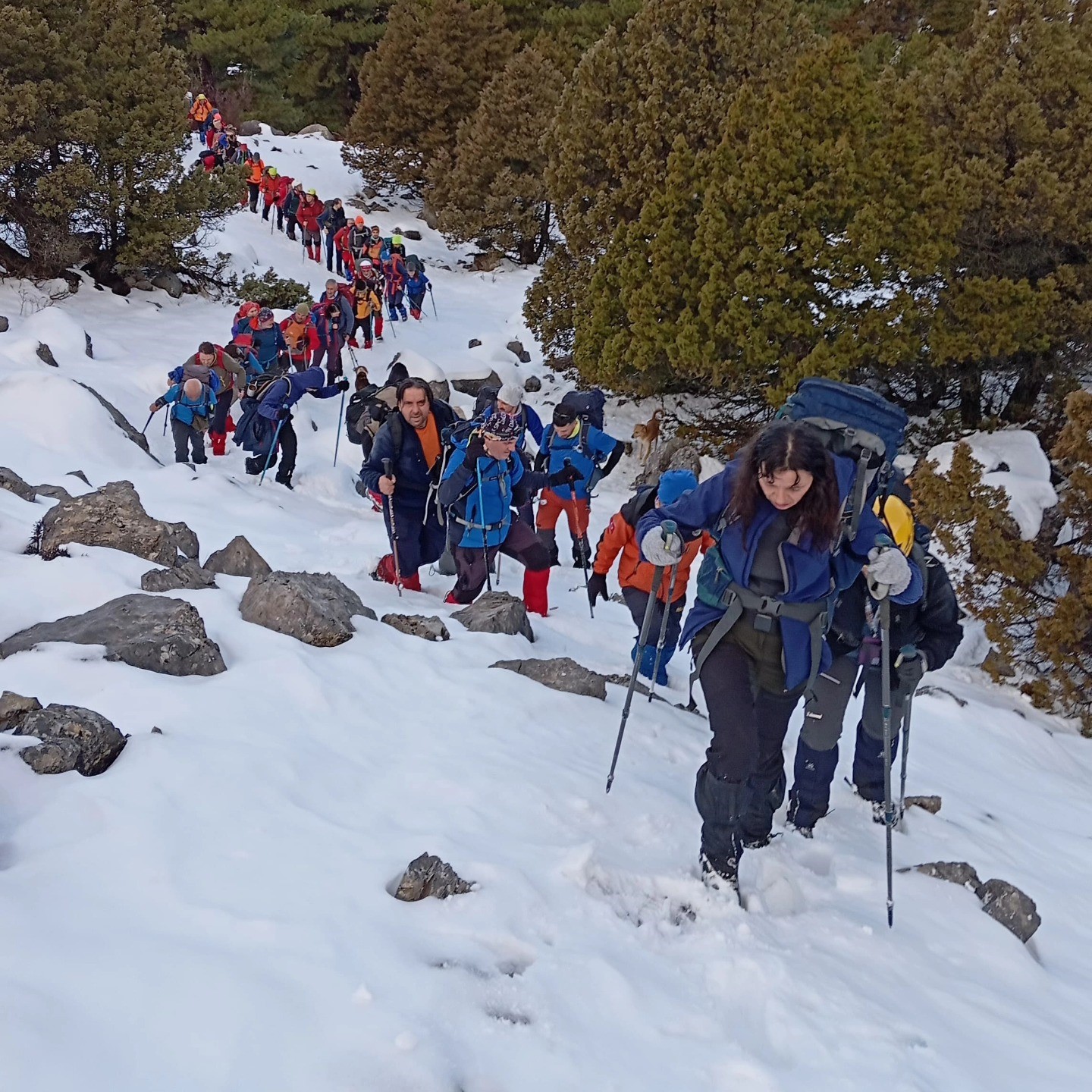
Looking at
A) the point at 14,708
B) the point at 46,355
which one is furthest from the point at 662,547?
the point at 46,355

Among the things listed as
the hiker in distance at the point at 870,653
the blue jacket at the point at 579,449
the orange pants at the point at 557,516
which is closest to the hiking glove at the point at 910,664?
the hiker in distance at the point at 870,653

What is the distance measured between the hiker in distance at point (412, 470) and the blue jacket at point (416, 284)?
16.3m

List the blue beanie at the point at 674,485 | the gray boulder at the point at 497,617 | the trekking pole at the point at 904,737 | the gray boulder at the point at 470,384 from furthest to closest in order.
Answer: the gray boulder at the point at 470,384 → the gray boulder at the point at 497,617 → the blue beanie at the point at 674,485 → the trekking pole at the point at 904,737

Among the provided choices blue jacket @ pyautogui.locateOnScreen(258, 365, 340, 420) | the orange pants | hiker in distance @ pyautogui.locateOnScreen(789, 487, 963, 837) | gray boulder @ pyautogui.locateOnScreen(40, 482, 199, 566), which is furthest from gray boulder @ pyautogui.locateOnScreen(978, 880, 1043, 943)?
blue jacket @ pyautogui.locateOnScreen(258, 365, 340, 420)

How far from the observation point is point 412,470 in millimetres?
7016

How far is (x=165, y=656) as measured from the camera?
183 inches

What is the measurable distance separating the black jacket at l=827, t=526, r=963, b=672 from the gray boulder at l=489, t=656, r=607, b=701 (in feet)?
5.45

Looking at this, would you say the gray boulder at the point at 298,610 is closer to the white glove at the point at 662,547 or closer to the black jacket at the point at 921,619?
the white glove at the point at 662,547

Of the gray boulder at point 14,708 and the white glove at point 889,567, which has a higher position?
the white glove at point 889,567

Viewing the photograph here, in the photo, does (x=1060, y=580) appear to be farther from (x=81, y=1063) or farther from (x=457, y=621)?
(x=81, y=1063)

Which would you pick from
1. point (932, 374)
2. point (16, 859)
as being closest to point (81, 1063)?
point (16, 859)

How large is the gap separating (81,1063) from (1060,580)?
11434 millimetres

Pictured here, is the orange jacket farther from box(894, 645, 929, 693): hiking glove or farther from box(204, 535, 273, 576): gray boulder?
box(204, 535, 273, 576): gray boulder

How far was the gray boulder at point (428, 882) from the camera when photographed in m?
3.22
